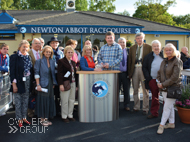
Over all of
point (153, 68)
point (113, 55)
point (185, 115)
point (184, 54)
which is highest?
point (184, 54)

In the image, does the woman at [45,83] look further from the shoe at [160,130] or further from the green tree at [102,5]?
the green tree at [102,5]

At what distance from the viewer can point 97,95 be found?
388 centimetres

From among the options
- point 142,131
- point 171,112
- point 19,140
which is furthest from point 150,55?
point 19,140

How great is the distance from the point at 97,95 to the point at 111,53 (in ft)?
3.92

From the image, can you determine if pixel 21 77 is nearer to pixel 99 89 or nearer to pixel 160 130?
pixel 99 89

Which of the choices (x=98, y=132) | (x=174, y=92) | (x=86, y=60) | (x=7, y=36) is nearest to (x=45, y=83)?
(x=86, y=60)

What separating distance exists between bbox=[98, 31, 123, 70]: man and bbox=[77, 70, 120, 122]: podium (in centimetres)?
54

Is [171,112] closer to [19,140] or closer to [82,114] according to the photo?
[82,114]

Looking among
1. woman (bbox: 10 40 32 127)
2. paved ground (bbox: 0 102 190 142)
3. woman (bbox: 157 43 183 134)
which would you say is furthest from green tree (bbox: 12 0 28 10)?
woman (bbox: 157 43 183 134)

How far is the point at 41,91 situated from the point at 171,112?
2.78m

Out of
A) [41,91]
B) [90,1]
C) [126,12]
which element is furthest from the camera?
[126,12]

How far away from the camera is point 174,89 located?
3516mm

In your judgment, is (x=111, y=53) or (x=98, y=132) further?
(x=111, y=53)

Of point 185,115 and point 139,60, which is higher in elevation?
point 139,60
